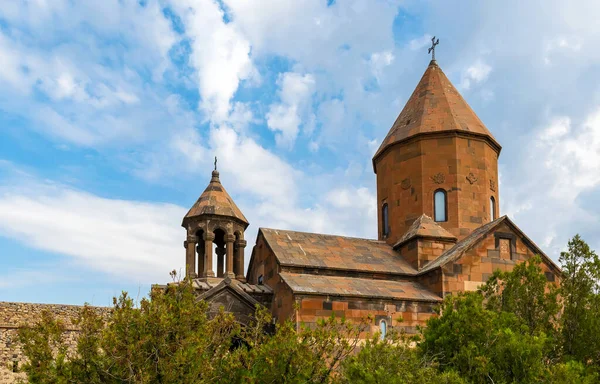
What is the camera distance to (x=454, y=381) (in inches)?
253

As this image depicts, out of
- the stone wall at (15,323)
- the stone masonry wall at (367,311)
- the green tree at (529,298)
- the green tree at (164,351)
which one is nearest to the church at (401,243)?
the stone masonry wall at (367,311)

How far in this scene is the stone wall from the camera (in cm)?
1267

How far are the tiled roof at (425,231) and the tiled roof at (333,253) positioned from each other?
0.43 meters

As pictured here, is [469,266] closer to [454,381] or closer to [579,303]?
[579,303]

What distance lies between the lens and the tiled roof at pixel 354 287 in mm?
10188

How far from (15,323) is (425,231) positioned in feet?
27.4

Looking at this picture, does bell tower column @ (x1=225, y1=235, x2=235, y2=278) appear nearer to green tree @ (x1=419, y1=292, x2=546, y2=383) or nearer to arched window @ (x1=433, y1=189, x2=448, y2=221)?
arched window @ (x1=433, y1=189, x2=448, y2=221)

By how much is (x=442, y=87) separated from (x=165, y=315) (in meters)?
9.94

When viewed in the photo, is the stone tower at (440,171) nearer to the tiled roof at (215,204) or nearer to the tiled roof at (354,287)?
the tiled roof at (354,287)

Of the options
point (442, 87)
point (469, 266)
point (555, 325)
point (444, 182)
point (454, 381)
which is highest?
point (442, 87)

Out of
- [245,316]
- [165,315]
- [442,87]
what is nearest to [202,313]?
[165,315]

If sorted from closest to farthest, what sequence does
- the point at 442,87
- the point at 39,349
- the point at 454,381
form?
the point at 39,349 → the point at 454,381 → the point at 442,87

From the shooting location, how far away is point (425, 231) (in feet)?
39.9

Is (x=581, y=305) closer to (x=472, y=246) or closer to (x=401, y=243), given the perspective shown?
(x=472, y=246)
